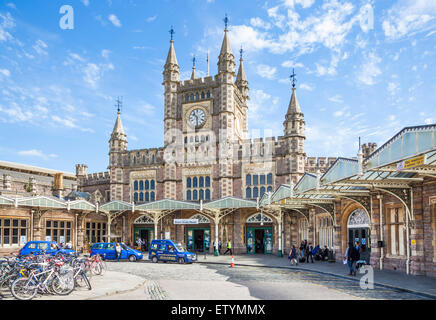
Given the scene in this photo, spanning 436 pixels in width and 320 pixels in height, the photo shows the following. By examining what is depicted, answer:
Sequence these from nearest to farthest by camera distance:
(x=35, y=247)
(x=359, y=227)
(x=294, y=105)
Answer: (x=359, y=227)
(x=35, y=247)
(x=294, y=105)

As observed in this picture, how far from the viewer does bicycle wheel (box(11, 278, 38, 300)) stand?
11.0m

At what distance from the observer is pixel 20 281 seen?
1109 centimetres

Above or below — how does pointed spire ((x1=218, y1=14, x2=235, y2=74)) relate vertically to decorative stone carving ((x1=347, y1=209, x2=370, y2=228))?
above

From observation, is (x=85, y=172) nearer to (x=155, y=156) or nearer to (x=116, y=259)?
(x=155, y=156)

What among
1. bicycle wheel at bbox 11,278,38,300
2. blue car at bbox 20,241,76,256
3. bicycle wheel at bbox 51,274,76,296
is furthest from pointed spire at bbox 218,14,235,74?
bicycle wheel at bbox 11,278,38,300

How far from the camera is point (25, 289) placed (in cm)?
1101

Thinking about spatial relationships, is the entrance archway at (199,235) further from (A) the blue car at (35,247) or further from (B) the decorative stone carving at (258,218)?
(A) the blue car at (35,247)

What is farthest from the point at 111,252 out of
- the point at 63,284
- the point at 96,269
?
the point at 63,284

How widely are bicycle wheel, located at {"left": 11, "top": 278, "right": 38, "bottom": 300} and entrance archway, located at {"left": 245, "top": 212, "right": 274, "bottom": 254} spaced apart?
87.6 ft

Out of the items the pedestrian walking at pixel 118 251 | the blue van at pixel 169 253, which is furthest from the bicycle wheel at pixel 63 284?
the pedestrian walking at pixel 118 251

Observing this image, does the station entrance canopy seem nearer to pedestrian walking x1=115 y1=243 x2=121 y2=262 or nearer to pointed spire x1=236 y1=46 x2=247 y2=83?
pedestrian walking x1=115 y1=243 x2=121 y2=262

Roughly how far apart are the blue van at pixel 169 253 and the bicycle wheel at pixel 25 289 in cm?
1575

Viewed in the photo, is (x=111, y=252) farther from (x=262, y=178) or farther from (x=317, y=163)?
→ (x=317, y=163)

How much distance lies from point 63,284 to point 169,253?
15.5 meters
